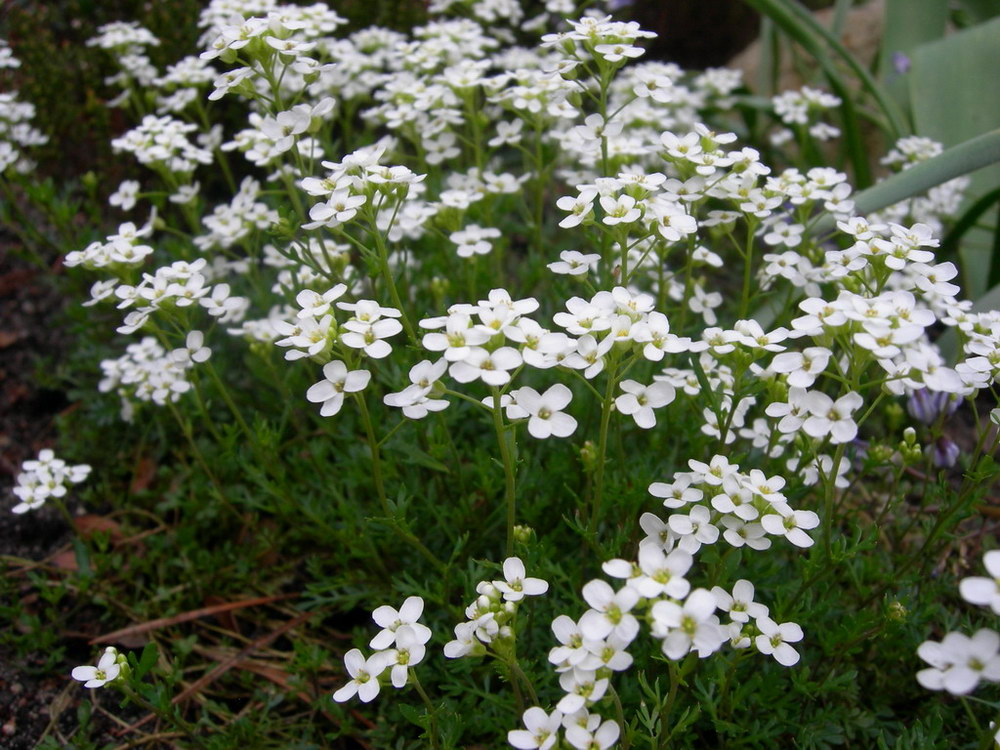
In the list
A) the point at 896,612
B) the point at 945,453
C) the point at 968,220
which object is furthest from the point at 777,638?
the point at 968,220

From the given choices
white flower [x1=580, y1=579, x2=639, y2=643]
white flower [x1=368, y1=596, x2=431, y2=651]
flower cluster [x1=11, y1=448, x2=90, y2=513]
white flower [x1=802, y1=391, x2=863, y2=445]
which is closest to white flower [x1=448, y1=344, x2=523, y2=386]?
white flower [x1=580, y1=579, x2=639, y2=643]

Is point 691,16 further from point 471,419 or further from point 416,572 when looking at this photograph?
point 416,572

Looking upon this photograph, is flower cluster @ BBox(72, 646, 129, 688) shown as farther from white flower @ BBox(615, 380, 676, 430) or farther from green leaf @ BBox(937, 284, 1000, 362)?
green leaf @ BBox(937, 284, 1000, 362)

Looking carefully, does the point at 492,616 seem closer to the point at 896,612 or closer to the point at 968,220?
the point at 896,612

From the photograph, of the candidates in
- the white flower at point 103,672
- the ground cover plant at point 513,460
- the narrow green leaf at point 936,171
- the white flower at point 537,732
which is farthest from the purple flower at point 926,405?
the white flower at point 103,672

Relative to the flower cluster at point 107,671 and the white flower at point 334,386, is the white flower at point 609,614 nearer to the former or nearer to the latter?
the white flower at point 334,386

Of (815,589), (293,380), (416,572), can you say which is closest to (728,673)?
(815,589)
